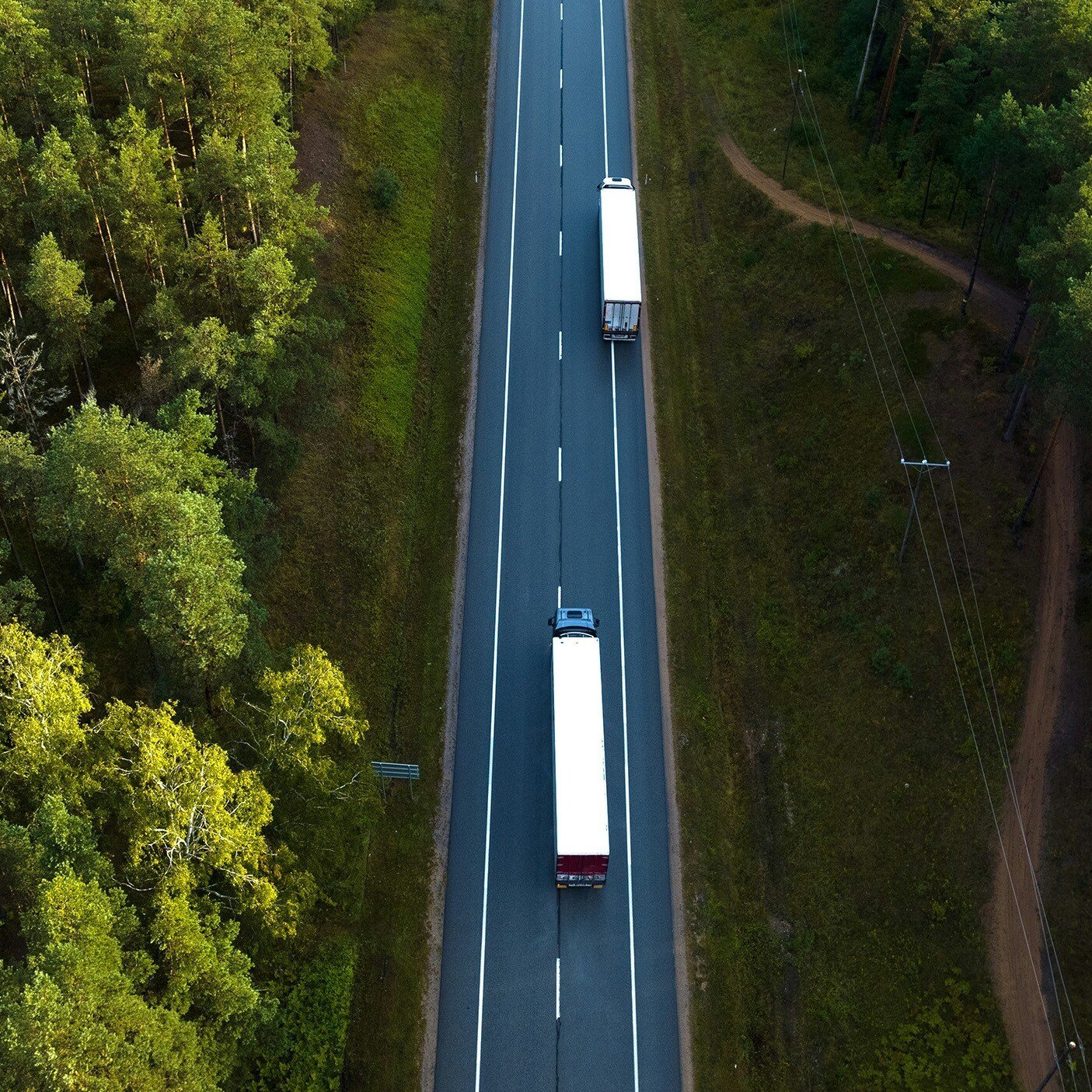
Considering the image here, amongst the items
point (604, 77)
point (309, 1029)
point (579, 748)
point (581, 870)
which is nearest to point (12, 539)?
point (309, 1029)

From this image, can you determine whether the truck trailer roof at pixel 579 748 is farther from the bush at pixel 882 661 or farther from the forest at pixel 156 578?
the bush at pixel 882 661

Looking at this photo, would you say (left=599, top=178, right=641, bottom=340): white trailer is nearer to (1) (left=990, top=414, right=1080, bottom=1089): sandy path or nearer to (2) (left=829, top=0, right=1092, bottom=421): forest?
(2) (left=829, top=0, right=1092, bottom=421): forest

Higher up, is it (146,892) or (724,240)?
(724,240)

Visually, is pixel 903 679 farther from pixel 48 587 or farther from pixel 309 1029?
pixel 48 587

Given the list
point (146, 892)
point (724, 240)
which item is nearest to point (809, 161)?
point (724, 240)

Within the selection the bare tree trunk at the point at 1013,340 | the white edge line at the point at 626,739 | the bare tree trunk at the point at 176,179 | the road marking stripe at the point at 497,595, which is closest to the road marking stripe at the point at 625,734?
the white edge line at the point at 626,739

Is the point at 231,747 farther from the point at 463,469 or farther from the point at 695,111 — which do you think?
the point at 695,111
